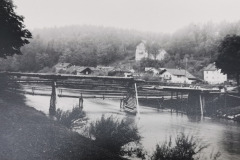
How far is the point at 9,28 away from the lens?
26.7 m

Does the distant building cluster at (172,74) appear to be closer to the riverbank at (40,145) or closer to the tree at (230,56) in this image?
the tree at (230,56)

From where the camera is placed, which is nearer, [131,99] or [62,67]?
[131,99]

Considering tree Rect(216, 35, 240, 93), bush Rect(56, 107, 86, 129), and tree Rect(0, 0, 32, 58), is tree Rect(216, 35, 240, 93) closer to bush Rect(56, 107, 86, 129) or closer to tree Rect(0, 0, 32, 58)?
tree Rect(0, 0, 32, 58)

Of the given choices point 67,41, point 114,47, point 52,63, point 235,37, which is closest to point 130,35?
point 114,47

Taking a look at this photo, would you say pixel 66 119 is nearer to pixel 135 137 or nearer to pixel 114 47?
pixel 135 137

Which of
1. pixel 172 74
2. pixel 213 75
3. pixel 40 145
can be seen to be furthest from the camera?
pixel 213 75

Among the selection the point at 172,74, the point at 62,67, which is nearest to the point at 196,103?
the point at 172,74

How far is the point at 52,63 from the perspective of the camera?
426ft

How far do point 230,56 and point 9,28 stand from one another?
34291 millimetres

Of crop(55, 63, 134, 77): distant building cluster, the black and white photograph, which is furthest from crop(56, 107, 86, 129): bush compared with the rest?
crop(55, 63, 134, 77): distant building cluster

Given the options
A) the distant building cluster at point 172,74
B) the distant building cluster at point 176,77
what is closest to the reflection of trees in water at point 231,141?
the distant building cluster at point 172,74

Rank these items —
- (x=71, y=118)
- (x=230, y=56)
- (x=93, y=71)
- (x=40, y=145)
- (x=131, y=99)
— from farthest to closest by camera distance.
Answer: (x=93, y=71)
(x=230, y=56)
(x=131, y=99)
(x=71, y=118)
(x=40, y=145)

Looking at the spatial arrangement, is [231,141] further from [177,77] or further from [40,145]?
[177,77]

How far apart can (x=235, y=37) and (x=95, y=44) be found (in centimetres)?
11320
